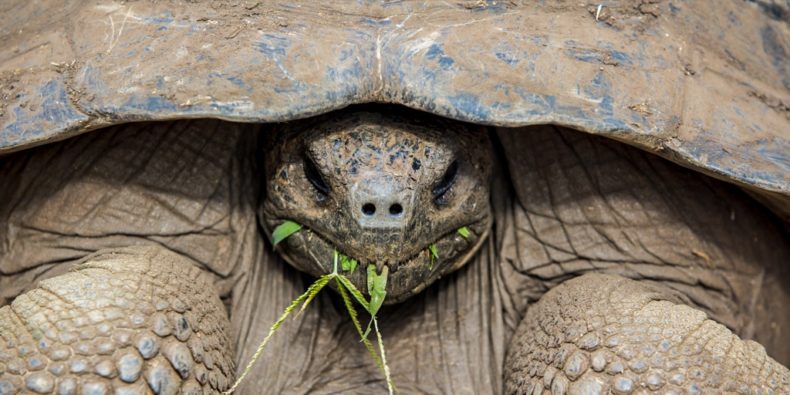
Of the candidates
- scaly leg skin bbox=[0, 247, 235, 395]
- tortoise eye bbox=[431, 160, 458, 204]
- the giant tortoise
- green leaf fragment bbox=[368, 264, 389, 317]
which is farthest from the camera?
tortoise eye bbox=[431, 160, 458, 204]

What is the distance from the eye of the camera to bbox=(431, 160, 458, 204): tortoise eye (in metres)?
3.15

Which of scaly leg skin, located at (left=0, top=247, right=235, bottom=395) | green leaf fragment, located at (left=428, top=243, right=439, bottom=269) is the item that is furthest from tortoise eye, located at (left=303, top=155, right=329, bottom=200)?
scaly leg skin, located at (left=0, top=247, right=235, bottom=395)

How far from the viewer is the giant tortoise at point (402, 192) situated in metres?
2.84

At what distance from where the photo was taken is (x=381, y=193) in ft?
9.52

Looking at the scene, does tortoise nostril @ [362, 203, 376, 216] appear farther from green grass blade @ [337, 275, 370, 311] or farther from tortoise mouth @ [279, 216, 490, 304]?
green grass blade @ [337, 275, 370, 311]

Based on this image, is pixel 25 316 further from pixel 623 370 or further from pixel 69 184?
pixel 623 370

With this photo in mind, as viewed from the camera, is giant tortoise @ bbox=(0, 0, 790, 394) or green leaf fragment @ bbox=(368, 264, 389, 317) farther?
green leaf fragment @ bbox=(368, 264, 389, 317)

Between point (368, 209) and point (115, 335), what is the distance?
75 centimetres

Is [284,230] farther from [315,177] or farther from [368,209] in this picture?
[368,209]

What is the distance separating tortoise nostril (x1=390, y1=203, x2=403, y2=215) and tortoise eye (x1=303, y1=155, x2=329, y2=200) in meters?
0.26

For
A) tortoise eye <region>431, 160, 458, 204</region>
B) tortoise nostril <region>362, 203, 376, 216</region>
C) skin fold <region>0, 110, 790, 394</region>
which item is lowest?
skin fold <region>0, 110, 790, 394</region>

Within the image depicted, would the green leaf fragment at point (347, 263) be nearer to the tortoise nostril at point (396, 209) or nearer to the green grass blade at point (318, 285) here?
the green grass blade at point (318, 285)

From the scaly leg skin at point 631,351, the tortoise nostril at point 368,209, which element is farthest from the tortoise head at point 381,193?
the scaly leg skin at point 631,351

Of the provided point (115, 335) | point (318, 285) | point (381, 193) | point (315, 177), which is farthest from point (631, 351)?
point (115, 335)
